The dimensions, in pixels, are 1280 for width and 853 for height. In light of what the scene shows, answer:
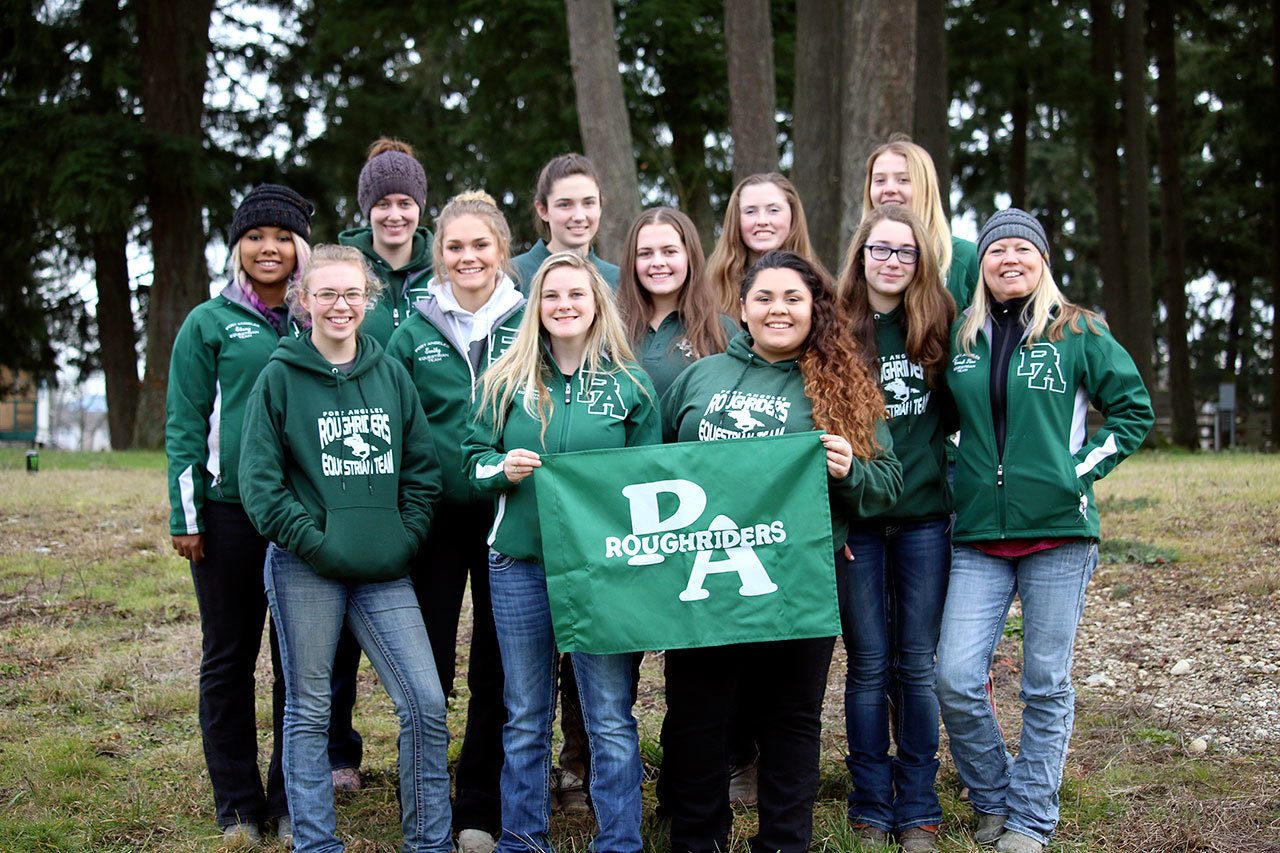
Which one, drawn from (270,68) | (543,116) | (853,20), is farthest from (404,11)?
(853,20)

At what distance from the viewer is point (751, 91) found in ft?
42.0

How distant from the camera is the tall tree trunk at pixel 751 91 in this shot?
41.8ft

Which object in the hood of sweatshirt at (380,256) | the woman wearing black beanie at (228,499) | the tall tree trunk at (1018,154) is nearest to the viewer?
the woman wearing black beanie at (228,499)

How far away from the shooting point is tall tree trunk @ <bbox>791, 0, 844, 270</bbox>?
42.5ft

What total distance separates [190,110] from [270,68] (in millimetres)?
3615

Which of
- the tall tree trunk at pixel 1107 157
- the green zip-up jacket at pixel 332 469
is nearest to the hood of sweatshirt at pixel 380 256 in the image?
the green zip-up jacket at pixel 332 469

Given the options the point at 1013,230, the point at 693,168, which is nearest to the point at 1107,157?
the point at 693,168

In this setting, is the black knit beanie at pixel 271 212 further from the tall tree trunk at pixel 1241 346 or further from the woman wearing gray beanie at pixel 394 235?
the tall tree trunk at pixel 1241 346

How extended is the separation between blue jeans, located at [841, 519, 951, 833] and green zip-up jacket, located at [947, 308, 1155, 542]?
0.19 m

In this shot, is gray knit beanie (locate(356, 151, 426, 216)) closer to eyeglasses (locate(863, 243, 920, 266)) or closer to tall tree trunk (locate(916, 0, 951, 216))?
eyeglasses (locate(863, 243, 920, 266))

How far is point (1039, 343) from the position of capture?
14.7 feet

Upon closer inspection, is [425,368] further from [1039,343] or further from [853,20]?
[853,20]

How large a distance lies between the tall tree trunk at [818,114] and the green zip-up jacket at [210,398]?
28.3 ft

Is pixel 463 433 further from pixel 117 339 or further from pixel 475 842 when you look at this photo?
pixel 117 339
